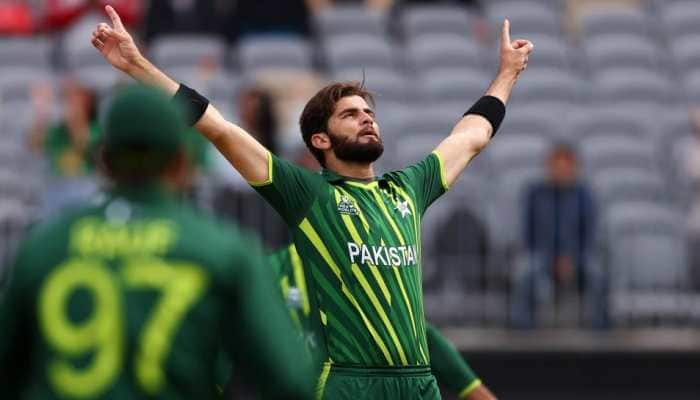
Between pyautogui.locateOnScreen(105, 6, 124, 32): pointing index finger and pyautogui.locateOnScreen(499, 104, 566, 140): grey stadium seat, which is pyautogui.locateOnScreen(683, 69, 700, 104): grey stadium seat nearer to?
pyautogui.locateOnScreen(499, 104, 566, 140): grey stadium seat

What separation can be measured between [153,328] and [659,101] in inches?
529

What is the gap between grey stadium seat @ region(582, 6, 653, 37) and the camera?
19.2m

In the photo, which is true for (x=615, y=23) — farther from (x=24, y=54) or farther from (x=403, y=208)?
(x=403, y=208)

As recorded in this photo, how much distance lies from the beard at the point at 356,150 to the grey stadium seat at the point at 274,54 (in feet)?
32.2

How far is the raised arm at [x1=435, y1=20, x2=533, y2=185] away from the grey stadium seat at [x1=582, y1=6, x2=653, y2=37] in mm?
10667

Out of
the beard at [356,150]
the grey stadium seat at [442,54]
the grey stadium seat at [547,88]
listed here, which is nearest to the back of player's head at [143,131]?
the beard at [356,150]

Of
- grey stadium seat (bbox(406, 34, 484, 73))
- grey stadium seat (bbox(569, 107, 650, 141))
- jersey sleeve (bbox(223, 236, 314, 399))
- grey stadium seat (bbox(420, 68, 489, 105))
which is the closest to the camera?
jersey sleeve (bbox(223, 236, 314, 399))

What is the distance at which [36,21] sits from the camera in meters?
18.6

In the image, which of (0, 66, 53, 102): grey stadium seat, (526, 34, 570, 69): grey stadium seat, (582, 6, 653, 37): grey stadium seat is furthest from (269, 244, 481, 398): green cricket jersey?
(582, 6, 653, 37): grey stadium seat

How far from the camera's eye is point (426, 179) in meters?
7.93

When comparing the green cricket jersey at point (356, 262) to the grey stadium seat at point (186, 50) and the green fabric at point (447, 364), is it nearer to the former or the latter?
the green fabric at point (447, 364)

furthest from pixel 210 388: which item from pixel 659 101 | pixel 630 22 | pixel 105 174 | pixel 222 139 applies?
pixel 630 22

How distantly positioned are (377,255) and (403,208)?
29 cm

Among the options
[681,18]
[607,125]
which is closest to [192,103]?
[607,125]
